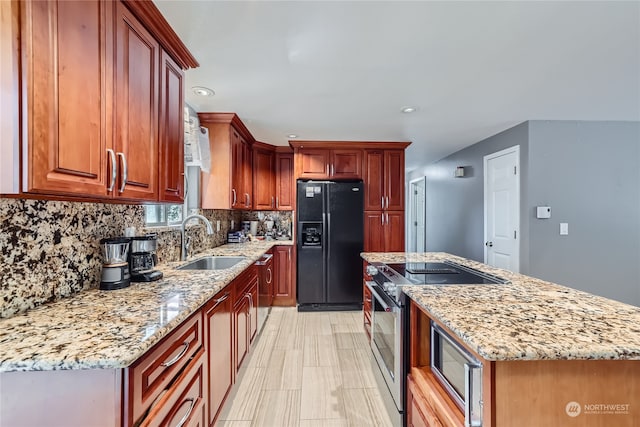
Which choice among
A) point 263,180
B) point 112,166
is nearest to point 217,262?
point 112,166

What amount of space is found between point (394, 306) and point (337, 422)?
0.86m

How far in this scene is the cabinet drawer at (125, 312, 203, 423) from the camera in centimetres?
A: 79

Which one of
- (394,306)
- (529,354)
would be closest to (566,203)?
(394,306)

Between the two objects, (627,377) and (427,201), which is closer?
(627,377)

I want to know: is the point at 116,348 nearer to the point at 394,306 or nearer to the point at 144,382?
the point at 144,382

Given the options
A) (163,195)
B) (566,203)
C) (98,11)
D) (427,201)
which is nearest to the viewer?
(98,11)

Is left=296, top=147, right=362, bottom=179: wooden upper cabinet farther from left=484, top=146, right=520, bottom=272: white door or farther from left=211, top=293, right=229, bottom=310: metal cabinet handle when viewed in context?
left=211, top=293, right=229, bottom=310: metal cabinet handle

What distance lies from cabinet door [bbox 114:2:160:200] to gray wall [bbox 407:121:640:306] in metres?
3.61

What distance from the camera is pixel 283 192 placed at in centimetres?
421

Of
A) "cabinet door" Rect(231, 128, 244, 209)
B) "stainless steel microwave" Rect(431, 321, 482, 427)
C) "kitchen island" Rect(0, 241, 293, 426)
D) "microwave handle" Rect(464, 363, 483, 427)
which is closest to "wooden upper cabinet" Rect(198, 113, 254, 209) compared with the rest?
"cabinet door" Rect(231, 128, 244, 209)

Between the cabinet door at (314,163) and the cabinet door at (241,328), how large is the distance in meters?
2.05

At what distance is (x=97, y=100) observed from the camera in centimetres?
100

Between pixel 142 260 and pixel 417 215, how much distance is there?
6378mm

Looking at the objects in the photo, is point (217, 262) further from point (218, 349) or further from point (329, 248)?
point (329, 248)
